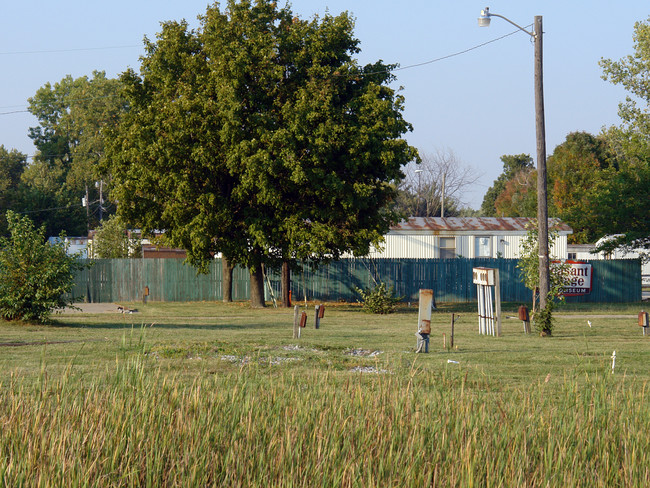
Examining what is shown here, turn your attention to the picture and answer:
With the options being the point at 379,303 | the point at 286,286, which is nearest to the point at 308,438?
the point at 379,303

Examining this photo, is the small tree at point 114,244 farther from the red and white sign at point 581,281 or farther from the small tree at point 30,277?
the small tree at point 30,277

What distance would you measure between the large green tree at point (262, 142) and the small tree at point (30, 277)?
29.4 feet

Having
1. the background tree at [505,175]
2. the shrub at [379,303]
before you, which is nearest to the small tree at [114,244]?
the shrub at [379,303]

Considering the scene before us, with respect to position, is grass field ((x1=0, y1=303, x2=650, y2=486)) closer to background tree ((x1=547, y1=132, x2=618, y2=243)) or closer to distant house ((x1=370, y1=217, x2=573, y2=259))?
distant house ((x1=370, y1=217, x2=573, y2=259))

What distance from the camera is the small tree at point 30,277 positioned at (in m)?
21.8

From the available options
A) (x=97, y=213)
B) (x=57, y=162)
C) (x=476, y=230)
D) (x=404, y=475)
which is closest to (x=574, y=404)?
(x=404, y=475)

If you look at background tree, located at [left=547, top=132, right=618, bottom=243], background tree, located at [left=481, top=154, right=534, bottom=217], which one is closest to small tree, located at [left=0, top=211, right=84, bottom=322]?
background tree, located at [left=547, top=132, right=618, bottom=243]

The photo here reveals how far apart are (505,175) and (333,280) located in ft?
230

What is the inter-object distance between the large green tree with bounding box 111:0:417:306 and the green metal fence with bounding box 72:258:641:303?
24.5 ft

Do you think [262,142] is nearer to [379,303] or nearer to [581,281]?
[379,303]

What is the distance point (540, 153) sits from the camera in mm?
21641

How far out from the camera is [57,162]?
3873 inches

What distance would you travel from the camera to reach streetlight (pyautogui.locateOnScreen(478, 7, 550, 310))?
21594 mm

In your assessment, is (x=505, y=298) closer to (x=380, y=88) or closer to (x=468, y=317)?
(x=468, y=317)
